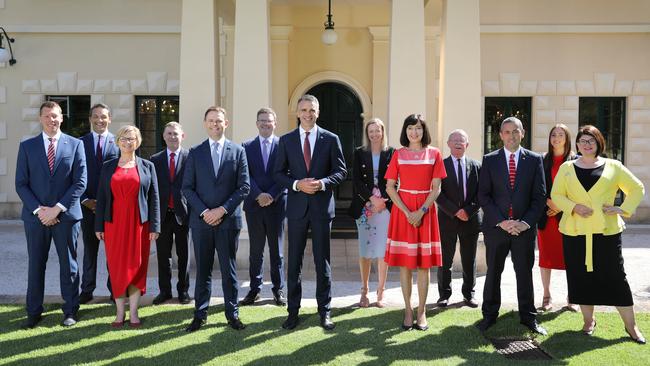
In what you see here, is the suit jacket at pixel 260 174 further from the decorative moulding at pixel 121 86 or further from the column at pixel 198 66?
the decorative moulding at pixel 121 86

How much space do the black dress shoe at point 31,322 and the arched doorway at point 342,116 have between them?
777 cm

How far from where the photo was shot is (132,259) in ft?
19.2

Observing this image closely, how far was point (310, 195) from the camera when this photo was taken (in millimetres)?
5875

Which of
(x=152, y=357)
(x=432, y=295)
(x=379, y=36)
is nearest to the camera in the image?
(x=152, y=357)

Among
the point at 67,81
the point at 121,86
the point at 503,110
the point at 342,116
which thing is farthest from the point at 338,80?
the point at 67,81

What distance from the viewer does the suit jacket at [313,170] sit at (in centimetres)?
588

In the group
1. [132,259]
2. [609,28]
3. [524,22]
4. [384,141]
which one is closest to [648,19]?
[609,28]

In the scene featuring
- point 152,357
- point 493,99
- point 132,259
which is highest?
point 493,99

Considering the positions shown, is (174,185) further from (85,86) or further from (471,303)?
(85,86)

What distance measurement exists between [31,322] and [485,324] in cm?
431

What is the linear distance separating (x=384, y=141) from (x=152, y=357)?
326cm

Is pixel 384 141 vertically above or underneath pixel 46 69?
underneath

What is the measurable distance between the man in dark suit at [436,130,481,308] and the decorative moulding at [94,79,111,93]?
337 inches

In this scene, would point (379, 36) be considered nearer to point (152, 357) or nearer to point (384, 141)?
point (384, 141)
